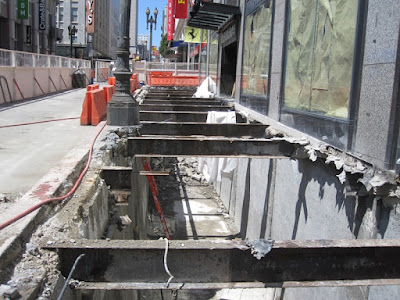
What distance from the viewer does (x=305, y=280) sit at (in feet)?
9.77

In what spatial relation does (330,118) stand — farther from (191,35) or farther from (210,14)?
(191,35)

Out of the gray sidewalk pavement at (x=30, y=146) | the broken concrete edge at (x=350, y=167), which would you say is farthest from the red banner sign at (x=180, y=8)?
the broken concrete edge at (x=350, y=167)

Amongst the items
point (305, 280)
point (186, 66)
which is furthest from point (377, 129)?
point (186, 66)

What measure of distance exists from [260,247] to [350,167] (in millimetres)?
2429

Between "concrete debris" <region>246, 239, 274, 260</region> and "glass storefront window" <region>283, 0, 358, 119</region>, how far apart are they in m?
3.06

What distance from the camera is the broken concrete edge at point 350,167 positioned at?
4176 mm

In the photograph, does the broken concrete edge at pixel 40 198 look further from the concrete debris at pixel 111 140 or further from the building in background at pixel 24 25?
the building in background at pixel 24 25

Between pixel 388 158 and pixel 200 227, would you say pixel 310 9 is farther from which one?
pixel 200 227

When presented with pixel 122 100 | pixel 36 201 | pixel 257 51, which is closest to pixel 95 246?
pixel 36 201

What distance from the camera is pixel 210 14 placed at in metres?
14.7

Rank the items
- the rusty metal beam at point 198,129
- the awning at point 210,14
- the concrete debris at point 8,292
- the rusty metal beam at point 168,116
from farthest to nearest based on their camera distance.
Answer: the awning at point 210,14 → the rusty metal beam at point 168,116 → the rusty metal beam at point 198,129 → the concrete debris at point 8,292

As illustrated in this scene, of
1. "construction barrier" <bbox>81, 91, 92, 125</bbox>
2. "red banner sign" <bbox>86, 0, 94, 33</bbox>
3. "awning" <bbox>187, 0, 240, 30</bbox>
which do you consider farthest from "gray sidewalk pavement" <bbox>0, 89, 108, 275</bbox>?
"red banner sign" <bbox>86, 0, 94, 33</bbox>

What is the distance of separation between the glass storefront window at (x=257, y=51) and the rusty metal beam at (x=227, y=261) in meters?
6.88

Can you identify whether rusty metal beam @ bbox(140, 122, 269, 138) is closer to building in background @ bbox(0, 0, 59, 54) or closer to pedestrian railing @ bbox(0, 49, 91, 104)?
pedestrian railing @ bbox(0, 49, 91, 104)
